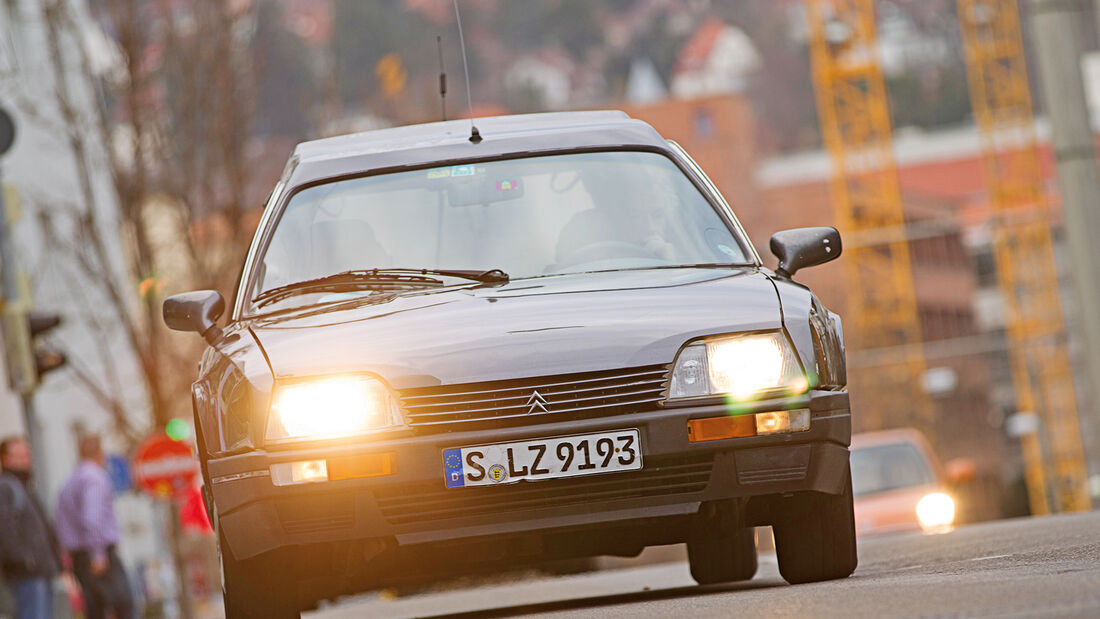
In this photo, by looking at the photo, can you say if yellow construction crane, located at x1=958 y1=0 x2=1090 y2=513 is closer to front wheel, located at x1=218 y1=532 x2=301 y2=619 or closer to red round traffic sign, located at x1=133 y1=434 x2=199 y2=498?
red round traffic sign, located at x1=133 y1=434 x2=199 y2=498

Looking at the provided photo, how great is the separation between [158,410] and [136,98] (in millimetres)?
3790

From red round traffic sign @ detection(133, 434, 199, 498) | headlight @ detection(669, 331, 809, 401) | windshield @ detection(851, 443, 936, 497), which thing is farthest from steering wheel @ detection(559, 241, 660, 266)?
red round traffic sign @ detection(133, 434, 199, 498)

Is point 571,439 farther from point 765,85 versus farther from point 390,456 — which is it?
point 765,85

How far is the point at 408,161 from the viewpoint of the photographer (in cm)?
744

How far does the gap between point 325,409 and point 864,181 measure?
242 ft

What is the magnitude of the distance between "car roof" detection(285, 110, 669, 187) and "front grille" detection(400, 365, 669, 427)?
157cm

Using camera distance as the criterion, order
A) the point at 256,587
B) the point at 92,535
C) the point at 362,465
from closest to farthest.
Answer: the point at 362,465, the point at 256,587, the point at 92,535

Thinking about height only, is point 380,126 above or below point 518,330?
above

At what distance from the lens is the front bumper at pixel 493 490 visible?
6035mm

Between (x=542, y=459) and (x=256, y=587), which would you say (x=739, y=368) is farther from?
(x=256, y=587)

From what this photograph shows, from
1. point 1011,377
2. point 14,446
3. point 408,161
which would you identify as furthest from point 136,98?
point 1011,377

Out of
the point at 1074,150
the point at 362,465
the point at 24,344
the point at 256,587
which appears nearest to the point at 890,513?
the point at 1074,150

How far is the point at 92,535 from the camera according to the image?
1530 cm

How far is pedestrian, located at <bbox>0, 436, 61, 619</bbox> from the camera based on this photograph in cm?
1380
